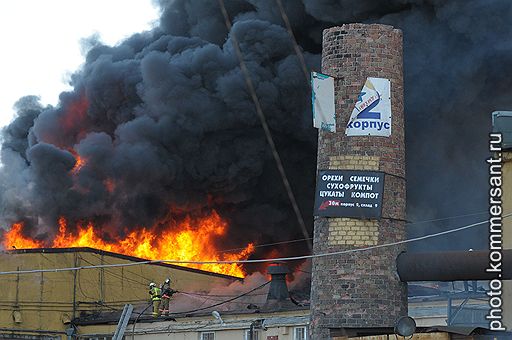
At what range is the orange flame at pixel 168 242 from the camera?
48719 mm

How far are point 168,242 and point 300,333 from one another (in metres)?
19.3

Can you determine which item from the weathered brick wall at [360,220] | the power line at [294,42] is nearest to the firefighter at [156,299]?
the power line at [294,42]

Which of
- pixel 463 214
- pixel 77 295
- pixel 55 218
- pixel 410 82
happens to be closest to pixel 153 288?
pixel 77 295

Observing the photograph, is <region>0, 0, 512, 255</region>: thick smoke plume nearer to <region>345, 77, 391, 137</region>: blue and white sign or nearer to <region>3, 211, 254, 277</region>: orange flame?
<region>3, 211, 254, 277</region>: orange flame

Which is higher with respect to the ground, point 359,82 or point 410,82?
point 410,82

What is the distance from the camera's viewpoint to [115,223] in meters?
50.0

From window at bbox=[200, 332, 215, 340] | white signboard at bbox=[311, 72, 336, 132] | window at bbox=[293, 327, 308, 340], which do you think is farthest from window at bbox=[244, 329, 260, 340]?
white signboard at bbox=[311, 72, 336, 132]

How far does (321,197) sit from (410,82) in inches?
939

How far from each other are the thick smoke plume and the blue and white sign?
21711 mm

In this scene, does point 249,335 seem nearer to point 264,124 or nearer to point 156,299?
point 156,299

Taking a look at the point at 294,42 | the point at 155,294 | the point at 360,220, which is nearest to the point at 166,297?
the point at 155,294

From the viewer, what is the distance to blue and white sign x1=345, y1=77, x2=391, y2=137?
82.4 feet

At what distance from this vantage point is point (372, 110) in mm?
25219

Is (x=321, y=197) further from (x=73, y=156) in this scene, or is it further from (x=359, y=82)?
(x=73, y=156)
